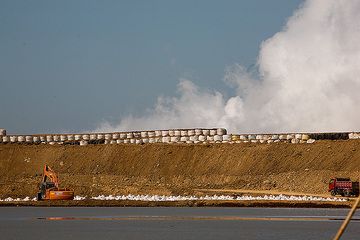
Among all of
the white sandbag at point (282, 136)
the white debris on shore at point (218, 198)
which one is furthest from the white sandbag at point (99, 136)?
the white debris on shore at point (218, 198)

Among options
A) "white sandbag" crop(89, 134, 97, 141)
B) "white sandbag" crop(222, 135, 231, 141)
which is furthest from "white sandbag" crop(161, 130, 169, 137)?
"white sandbag" crop(89, 134, 97, 141)

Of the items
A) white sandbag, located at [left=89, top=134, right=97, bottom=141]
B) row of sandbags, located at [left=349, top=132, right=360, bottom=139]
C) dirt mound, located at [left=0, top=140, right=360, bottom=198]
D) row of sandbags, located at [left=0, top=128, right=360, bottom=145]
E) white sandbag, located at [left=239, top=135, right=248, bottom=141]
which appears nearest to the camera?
dirt mound, located at [left=0, top=140, right=360, bottom=198]

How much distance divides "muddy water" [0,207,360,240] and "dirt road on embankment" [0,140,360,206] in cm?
2909

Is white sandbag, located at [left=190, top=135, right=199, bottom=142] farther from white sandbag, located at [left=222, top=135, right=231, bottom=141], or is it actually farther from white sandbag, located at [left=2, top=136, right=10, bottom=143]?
white sandbag, located at [left=2, top=136, right=10, bottom=143]

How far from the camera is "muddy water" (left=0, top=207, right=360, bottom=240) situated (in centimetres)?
5884

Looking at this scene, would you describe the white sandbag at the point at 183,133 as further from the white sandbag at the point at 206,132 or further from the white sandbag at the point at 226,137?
the white sandbag at the point at 226,137

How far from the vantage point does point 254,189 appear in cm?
11838

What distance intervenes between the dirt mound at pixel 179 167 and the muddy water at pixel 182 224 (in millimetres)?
29677

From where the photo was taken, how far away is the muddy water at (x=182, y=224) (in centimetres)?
5884

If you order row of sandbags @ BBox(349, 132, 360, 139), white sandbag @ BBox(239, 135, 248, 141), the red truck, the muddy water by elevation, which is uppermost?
white sandbag @ BBox(239, 135, 248, 141)

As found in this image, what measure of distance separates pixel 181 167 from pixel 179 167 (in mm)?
263

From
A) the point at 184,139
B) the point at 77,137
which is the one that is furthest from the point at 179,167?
the point at 77,137

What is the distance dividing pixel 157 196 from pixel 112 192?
7.10m

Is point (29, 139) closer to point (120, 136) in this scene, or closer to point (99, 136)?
point (99, 136)
